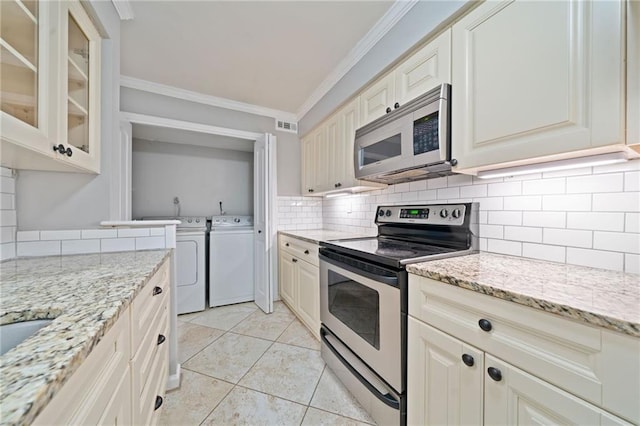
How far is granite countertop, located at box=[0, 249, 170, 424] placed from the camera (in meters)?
0.36

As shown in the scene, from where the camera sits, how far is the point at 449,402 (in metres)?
0.98

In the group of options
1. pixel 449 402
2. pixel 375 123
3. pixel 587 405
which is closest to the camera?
pixel 587 405

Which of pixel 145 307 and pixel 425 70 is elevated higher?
pixel 425 70

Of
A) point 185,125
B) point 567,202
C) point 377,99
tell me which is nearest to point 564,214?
point 567,202

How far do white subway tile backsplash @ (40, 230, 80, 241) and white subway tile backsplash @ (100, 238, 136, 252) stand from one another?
0.12 meters

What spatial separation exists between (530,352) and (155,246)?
188cm

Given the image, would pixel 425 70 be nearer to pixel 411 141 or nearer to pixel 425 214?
pixel 411 141

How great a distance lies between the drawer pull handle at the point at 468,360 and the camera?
0.89 m

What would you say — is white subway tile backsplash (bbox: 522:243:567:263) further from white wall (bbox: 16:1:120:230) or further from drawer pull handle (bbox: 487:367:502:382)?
white wall (bbox: 16:1:120:230)

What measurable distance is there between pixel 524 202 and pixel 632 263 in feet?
1.42

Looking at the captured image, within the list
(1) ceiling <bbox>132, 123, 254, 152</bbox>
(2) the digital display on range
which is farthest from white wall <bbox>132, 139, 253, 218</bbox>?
(2) the digital display on range

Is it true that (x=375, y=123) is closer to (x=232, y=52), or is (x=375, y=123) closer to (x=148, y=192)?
(x=232, y=52)

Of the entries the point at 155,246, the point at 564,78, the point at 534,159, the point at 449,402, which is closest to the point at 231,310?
the point at 155,246

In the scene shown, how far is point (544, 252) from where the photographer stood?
1.19 metres
